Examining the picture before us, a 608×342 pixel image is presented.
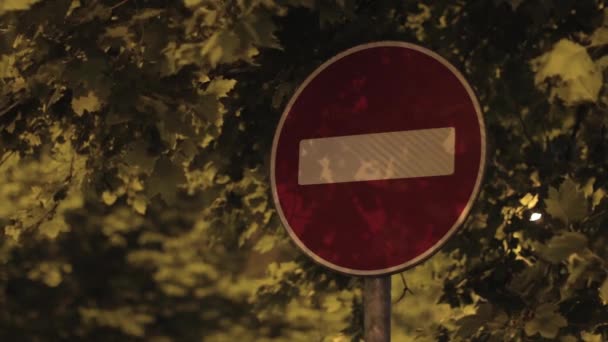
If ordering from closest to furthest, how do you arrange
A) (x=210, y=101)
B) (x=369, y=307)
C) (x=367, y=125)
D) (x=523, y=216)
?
(x=369, y=307) < (x=367, y=125) < (x=210, y=101) < (x=523, y=216)

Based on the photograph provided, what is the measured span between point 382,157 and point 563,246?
49cm

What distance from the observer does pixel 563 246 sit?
3064 millimetres

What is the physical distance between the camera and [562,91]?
3.63m

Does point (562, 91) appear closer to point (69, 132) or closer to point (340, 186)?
point (340, 186)

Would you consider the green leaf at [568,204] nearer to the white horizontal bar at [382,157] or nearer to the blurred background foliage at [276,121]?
the blurred background foliage at [276,121]

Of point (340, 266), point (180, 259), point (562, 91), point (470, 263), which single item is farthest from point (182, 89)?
point (180, 259)

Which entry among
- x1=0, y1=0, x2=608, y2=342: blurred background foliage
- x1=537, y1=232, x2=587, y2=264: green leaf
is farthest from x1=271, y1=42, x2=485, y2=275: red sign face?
x1=537, y1=232, x2=587, y2=264: green leaf

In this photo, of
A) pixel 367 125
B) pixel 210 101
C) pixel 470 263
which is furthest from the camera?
pixel 470 263

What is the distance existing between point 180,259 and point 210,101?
5381 millimetres

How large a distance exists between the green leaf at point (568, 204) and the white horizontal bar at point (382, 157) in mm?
316

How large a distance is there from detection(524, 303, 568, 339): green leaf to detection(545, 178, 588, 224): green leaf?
41 cm

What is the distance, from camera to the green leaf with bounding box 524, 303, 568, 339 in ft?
11.1

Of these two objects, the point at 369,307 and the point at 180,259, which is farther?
the point at 180,259

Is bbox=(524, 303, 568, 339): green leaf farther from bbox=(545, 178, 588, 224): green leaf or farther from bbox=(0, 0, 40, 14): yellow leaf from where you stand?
bbox=(0, 0, 40, 14): yellow leaf
